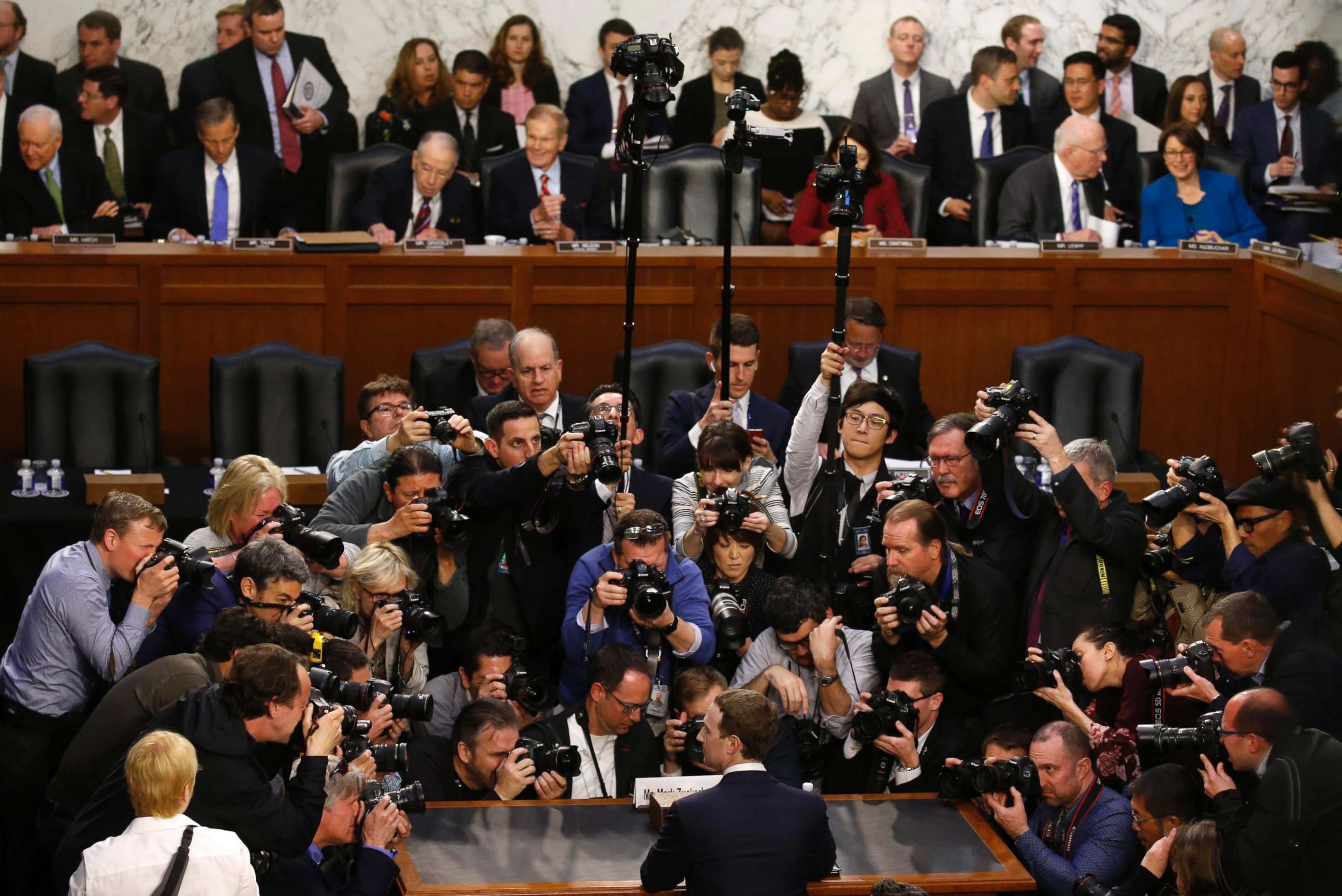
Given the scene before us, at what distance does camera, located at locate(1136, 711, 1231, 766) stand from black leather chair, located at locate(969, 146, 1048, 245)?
176 inches

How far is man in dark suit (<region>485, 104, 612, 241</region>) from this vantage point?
7.70m

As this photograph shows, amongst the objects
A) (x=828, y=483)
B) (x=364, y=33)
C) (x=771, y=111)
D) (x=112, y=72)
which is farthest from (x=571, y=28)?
(x=828, y=483)

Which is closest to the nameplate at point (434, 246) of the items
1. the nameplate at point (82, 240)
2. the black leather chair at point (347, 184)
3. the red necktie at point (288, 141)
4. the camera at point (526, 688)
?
the black leather chair at point (347, 184)

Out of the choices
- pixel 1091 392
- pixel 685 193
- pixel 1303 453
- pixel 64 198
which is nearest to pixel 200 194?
pixel 64 198

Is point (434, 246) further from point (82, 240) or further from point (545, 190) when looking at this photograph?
point (82, 240)

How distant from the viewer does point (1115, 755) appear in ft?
14.5

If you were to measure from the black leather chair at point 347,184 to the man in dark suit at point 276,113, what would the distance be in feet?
2.12

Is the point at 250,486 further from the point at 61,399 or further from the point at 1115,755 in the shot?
the point at 1115,755

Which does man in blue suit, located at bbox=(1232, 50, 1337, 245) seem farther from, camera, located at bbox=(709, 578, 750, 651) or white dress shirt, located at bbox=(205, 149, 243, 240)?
white dress shirt, located at bbox=(205, 149, 243, 240)

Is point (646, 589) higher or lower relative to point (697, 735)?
higher

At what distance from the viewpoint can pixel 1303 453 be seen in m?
1.11

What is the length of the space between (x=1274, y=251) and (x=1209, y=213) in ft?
2.43

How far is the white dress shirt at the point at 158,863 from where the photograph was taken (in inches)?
127

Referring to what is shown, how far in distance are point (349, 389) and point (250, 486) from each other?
2.33 metres
